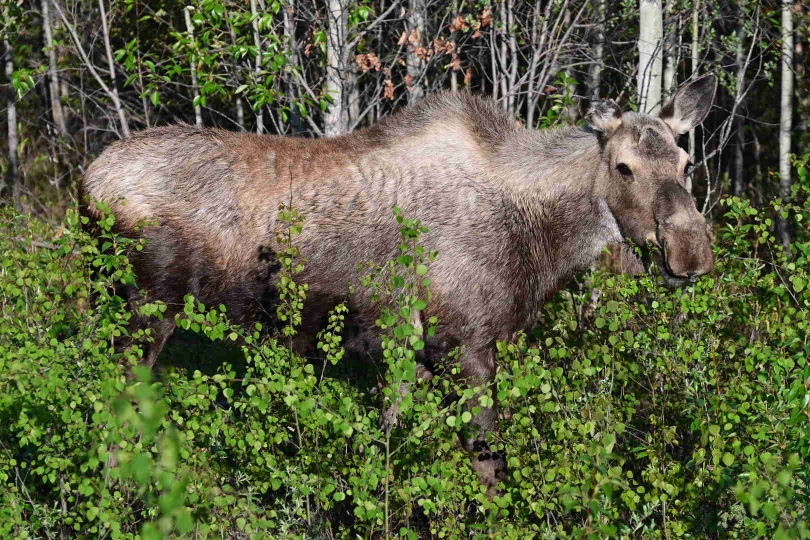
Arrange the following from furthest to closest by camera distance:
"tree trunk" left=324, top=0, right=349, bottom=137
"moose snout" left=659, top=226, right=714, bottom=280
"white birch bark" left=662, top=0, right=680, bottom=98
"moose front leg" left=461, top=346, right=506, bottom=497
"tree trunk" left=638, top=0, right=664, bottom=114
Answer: "white birch bark" left=662, top=0, right=680, bottom=98 < "tree trunk" left=324, top=0, right=349, bottom=137 < "tree trunk" left=638, top=0, right=664, bottom=114 < "moose front leg" left=461, top=346, right=506, bottom=497 < "moose snout" left=659, top=226, right=714, bottom=280

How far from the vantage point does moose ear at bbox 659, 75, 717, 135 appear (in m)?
5.90

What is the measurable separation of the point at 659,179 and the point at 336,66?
329 cm

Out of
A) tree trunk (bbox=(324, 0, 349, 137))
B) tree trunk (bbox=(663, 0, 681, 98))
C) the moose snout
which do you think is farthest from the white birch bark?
the moose snout

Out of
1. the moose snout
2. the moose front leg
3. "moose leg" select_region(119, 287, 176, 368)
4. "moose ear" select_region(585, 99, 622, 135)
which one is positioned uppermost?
"moose ear" select_region(585, 99, 622, 135)

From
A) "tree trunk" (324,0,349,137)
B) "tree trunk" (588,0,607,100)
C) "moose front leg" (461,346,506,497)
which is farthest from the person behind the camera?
"tree trunk" (588,0,607,100)

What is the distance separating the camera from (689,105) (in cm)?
595

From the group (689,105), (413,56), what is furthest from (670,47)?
(689,105)

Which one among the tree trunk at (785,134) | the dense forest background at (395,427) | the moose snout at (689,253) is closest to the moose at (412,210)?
the moose snout at (689,253)

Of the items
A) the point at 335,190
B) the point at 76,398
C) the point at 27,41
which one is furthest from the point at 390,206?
the point at 27,41

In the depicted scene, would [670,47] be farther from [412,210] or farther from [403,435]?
[403,435]

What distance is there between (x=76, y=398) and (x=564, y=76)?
485 cm

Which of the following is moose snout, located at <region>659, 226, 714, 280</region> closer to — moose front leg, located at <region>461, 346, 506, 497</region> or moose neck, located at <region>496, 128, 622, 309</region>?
moose neck, located at <region>496, 128, 622, 309</region>

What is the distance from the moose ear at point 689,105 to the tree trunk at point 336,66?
8.63ft

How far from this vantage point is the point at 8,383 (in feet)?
13.4
